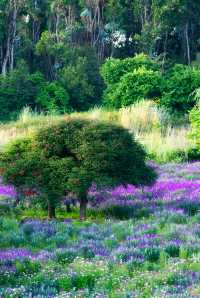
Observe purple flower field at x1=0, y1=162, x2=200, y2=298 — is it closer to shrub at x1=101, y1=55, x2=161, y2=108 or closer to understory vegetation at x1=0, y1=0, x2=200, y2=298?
understory vegetation at x1=0, y1=0, x2=200, y2=298

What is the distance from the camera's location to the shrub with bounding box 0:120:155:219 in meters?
11.7

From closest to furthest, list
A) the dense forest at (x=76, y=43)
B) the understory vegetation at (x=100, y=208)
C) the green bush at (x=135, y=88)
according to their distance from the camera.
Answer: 1. the understory vegetation at (x=100, y=208)
2. the green bush at (x=135, y=88)
3. the dense forest at (x=76, y=43)

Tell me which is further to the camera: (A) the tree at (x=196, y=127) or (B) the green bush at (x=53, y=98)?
(B) the green bush at (x=53, y=98)

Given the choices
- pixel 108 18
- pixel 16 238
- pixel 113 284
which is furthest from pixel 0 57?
pixel 113 284

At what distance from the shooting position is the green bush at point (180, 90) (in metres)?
33.6

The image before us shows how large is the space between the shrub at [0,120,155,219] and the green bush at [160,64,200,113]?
840 inches

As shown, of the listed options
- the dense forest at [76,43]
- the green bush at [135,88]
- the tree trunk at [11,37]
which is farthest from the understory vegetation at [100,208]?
the tree trunk at [11,37]

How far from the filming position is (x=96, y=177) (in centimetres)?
1164

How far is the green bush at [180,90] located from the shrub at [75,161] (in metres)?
21.3

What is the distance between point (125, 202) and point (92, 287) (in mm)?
5498

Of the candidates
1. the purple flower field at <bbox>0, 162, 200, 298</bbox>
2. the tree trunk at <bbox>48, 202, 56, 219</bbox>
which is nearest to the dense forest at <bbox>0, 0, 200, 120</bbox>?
the tree trunk at <bbox>48, 202, 56, 219</bbox>

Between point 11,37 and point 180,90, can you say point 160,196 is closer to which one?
point 180,90

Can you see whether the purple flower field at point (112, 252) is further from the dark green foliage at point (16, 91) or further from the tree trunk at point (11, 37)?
the tree trunk at point (11, 37)

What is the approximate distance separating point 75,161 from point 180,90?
22523mm
